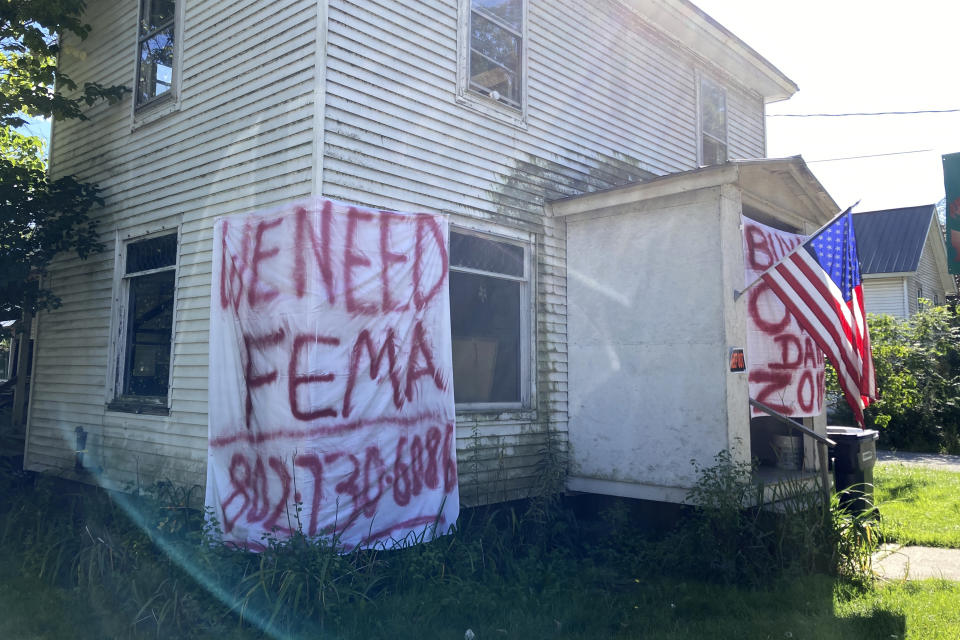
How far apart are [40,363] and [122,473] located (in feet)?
9.19

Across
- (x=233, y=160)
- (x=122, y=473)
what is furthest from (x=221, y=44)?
(x=122, y=473)

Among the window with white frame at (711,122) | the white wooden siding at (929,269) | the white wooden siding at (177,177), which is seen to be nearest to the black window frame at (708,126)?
the window with white frame at (711,122)

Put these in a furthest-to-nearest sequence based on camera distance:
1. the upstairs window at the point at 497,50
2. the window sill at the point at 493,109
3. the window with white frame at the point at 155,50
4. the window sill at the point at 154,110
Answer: the window with white frame at the point at 155,50 < the window sill at the point at 154,110 < the upstairs window at the point at 497,50 < the window sill at the point at 493,109

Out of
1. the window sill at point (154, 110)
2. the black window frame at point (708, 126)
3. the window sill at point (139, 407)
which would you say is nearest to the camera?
the window sill at point (139, 407)

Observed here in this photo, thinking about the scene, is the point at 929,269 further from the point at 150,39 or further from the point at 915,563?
the point at 150,39

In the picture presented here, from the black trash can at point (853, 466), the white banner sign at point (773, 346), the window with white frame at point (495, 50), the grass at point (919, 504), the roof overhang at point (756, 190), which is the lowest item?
the grass at point (919, 504)

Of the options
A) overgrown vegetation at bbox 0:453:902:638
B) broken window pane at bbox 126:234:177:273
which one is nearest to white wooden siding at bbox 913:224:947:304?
overgrown vegetation at bbox 0:453:902:638

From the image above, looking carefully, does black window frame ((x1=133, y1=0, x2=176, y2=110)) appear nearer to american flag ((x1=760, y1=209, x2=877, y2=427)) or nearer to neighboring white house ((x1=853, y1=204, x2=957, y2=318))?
american flag ((x1=760, y1=209, x2=877, y2=427))

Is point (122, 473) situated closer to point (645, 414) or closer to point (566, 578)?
point (566, 578)

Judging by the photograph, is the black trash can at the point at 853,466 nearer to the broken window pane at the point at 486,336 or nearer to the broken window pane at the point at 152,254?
the broken window pane at the point at 486,336

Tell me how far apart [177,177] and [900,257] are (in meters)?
24.4

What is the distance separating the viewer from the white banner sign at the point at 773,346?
7.38m

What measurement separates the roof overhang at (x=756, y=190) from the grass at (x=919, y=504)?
329 centimetres

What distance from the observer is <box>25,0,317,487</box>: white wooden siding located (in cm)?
638
